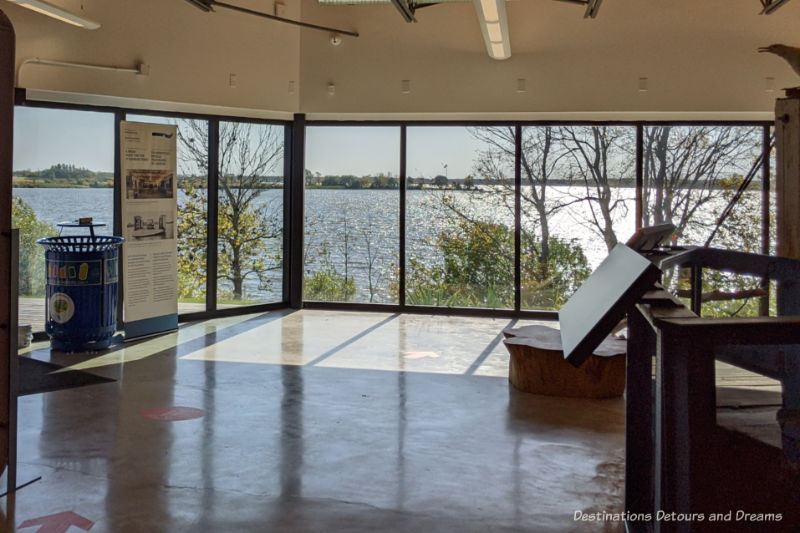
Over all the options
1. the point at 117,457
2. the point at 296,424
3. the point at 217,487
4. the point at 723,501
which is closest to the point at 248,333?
the point at 296,424

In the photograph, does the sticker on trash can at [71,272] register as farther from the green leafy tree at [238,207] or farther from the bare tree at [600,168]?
the bare tree at [600,168]

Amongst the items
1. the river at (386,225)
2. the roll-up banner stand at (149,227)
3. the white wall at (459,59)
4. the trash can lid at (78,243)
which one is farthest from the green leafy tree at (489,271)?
the trash can lid at (78,243)

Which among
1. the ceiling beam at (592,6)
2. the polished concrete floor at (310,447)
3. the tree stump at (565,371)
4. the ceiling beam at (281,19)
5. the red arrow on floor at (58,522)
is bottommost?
the red arrow on floor at (58,522)

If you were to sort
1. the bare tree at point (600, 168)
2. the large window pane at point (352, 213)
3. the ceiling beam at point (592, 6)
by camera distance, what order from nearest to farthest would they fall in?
the ceiling beam at point (592, 6)
the bare tree at point (600, 168)
the large window pane at point (352, 213)

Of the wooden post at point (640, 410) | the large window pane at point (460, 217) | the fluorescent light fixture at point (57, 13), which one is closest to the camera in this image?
the wooden post at point (640, 410)

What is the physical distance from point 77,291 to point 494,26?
15.7 feet

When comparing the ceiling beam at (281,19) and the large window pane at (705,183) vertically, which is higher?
the ceiling beam at (281,19)

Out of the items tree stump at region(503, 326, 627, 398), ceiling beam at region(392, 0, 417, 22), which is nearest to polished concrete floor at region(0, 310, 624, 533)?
tree stump at region(503, 326, 627, 398)

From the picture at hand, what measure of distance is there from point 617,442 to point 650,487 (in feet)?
7.32

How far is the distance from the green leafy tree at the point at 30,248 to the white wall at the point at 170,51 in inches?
54.1

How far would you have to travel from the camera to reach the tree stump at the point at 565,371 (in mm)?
5953

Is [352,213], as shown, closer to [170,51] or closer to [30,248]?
[170,51]

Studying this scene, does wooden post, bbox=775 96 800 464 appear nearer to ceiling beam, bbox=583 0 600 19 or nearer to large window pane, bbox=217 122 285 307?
ceiling beam, bbox=583 0 600 19

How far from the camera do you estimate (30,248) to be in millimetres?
7992
